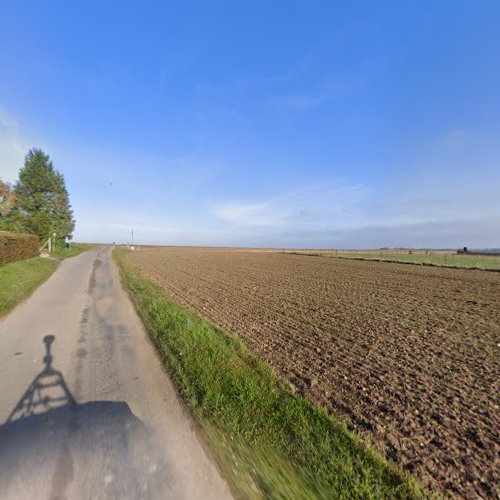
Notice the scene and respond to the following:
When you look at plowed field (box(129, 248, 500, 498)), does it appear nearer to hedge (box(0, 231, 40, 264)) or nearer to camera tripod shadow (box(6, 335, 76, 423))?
camera tripod shadow (box(6, 335, 76, 423))

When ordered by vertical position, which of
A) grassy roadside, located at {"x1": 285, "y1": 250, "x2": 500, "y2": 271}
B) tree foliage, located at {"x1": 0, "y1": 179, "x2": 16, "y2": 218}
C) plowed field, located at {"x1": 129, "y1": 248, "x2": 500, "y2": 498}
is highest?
tree foliage, located at {"x1": 0, "y1": 179, "x2": 16, "y2": 218}

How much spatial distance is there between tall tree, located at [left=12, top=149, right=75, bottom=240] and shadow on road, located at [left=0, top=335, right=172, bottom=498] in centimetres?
4268

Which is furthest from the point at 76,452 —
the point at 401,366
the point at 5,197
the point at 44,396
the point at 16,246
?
the point at 5,197

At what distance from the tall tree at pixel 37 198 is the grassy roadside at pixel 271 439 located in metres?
43.2

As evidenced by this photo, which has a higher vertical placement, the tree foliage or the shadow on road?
the tree foliage

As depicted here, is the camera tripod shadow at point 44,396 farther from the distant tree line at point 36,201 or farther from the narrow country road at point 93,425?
the distant tree line at point 36,201

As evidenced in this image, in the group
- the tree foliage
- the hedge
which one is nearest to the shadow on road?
the hedge

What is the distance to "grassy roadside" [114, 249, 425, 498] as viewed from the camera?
2572 millimetres

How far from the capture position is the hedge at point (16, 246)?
18636 millimetres

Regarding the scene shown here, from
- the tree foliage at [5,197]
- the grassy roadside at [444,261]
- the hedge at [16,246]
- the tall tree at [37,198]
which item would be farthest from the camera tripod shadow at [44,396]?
the tall tree at [37,198]

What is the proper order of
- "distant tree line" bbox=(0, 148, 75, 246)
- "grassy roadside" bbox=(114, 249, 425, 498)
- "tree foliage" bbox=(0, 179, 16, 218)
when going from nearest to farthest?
"grassy roadside" bbox=(114, 249, 425, 498) < "tree foliage" bbox=(0, 179, 16, 218) < "distant tree line" bbox=(0, 148, 75, 246)

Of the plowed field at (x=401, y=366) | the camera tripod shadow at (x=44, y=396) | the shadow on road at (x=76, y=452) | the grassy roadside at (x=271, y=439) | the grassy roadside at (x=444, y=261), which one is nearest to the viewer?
the shadow on road at (x=76, y=452)

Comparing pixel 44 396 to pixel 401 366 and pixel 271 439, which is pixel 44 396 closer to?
pixel 271 439

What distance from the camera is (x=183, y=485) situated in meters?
2.49
